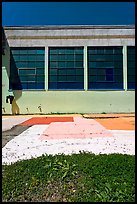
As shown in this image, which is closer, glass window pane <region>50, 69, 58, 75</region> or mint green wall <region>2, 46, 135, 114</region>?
mint green wall <region>2, 46, 135, 114</region>

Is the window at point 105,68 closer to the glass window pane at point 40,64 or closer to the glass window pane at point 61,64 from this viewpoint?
the glass window pane at point 61,64

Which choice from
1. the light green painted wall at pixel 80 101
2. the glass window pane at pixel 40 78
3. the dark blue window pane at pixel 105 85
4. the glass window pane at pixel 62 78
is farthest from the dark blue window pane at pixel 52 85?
the dark blue window pane at pixel 105 85

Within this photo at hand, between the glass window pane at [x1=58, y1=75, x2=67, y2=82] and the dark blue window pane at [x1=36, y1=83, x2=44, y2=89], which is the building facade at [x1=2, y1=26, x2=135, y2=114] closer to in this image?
the glass window pane at [x1=58, y1=75, x2=67, y2=82]

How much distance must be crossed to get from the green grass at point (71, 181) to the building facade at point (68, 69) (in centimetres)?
2581

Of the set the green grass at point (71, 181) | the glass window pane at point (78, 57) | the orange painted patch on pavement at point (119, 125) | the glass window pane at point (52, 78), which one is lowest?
the orange painted patch on pavement at point (119, 125)

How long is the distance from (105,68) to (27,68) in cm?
1024

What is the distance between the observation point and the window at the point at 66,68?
31.2 m

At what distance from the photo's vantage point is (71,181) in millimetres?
4215

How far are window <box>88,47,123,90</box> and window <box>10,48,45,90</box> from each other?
6379 mm

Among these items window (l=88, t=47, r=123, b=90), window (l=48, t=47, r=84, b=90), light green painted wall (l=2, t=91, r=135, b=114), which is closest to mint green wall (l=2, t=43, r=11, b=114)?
light green painted wall (l=2, t=91, r=135, b=114)

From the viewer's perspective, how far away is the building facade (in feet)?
101

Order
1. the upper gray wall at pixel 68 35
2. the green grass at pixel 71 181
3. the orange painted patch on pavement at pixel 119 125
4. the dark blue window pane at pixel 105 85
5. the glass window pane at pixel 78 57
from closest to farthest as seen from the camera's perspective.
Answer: the green grass at pixel 71 181, the orange painted patch on pavement at pixel 119 125, the dark blue window pane at pixel 105 85, the upper gray wall at pixel 68 35, the glass window pane at pixel 78 57

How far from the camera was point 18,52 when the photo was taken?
31875 millimetres

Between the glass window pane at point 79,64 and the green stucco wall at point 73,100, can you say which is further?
the glass window pane at point 79,64
